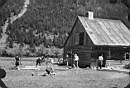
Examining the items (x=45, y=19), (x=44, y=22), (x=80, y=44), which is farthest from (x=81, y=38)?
(x=45, y=19)

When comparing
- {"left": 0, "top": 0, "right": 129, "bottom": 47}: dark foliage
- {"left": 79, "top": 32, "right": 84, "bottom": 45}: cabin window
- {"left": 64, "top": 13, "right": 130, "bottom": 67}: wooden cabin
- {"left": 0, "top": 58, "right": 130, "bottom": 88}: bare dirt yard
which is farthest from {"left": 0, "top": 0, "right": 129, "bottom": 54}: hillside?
{"left": 0, "top": 58, "right": 130, "bottom": 88}: bare dirt yard

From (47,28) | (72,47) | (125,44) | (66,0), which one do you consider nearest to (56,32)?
(47,28)

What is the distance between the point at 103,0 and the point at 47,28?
261 ft

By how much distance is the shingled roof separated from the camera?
119ft

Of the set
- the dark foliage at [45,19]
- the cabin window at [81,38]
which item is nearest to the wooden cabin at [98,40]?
the cabin window at [81,38]

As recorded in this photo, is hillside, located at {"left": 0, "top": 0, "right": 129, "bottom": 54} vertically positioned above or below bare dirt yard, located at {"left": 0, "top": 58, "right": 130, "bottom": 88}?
above

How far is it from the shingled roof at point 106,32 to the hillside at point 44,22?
65.1ft

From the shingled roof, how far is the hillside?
1984 cm

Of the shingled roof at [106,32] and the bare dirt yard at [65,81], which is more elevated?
the shingled roof at [106,32]

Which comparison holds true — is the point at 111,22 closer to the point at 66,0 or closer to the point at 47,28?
the point at 47,28

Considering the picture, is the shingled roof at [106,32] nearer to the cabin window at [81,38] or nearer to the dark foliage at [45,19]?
the cabin window at [81,38]

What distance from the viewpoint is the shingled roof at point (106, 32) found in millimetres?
36219

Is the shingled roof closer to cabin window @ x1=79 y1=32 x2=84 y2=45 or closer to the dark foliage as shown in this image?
cabin window @ x1=79 y1=32 x2=84 y2=45

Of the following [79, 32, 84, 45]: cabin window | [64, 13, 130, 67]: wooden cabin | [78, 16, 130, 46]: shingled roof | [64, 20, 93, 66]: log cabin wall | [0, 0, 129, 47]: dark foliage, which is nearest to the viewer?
[64, 13, 130, 67]: wooden cabin
